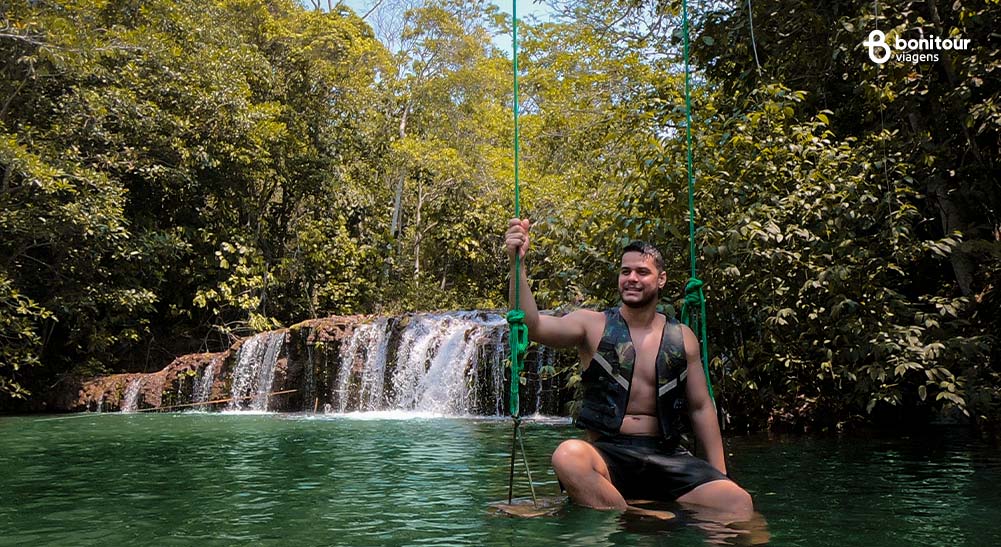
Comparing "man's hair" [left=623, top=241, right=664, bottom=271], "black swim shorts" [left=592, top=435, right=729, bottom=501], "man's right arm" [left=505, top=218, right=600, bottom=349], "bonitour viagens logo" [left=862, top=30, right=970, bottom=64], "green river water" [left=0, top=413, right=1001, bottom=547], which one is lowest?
"green river water" [left=0, top=413, right=1001, bottom=547]

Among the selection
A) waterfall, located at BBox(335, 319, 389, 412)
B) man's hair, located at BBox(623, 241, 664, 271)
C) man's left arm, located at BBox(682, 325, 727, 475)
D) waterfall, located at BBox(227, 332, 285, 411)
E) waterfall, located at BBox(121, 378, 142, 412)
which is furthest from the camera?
waterfall, located at BBox(227, 332, 285, 411)

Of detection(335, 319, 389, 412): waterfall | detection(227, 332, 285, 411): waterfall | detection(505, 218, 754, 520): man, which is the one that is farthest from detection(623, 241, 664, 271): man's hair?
detection(227, 332, 285, 411): waterfall

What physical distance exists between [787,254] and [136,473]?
5791 mm

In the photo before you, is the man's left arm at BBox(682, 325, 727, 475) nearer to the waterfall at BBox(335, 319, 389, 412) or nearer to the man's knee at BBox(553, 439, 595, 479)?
the man's knee at BBox(553, 439, 595, 479)

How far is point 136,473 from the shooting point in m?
7.39

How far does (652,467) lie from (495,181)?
74.6 ft

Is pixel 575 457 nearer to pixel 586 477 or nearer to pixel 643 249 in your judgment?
pixel 586 477

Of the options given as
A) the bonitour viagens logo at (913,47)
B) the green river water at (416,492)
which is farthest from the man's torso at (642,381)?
the bonitour viagens logo at (913,47)

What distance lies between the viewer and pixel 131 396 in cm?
1733

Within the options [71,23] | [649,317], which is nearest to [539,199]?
[71,23]

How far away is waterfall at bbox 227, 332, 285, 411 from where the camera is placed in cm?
1744

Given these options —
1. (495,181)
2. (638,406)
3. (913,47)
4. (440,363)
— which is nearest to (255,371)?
(440,363)

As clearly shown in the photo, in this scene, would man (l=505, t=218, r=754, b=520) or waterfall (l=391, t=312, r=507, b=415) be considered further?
waterfall (l=391, t=312, r=507, b=415)

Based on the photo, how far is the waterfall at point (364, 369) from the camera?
54.5 ft
